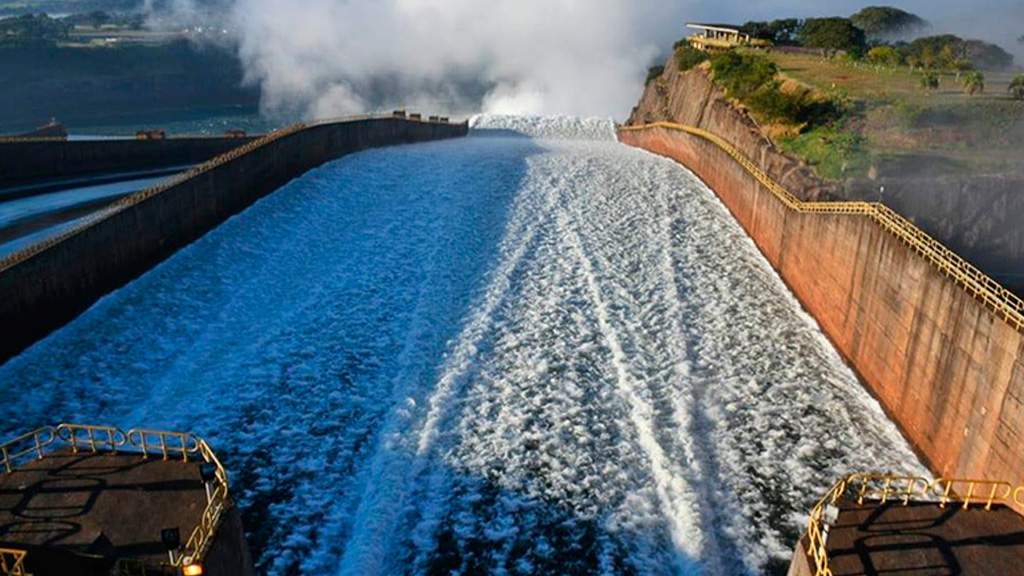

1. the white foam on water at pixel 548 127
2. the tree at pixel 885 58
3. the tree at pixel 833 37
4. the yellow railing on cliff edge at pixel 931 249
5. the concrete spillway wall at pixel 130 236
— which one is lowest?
the concrete spillway wall at pixel 130 236

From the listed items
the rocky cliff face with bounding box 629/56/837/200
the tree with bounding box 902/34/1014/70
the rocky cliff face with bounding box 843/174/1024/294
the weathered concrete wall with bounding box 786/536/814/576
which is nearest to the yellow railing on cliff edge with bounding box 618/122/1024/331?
the rocky cliff face with bounding box 629/56/837/200

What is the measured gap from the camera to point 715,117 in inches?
1850

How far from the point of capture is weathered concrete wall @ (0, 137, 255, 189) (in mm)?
34312

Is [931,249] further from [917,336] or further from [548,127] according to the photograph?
[548,127]

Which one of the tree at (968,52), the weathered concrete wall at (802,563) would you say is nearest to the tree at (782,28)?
the tree at (968,52)

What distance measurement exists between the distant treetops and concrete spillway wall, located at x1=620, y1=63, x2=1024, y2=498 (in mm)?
28823

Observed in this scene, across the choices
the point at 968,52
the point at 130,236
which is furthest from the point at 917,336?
the point at 968,52

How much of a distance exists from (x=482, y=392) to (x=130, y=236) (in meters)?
13.8

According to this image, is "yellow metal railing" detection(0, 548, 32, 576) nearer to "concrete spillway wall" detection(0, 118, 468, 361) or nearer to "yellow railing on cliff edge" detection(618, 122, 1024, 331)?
"concrete spillway wall" detection(0, 118, 468, 361)

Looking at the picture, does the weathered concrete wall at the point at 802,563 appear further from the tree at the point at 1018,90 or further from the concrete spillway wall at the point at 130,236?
the tree at the point at 1018,90

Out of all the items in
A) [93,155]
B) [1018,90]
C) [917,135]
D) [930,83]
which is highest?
[930,83]

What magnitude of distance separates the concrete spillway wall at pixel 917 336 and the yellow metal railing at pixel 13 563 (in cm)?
1631

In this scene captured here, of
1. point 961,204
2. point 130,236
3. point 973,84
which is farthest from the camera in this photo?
point 973,84

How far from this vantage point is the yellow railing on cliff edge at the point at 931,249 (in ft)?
51.4
